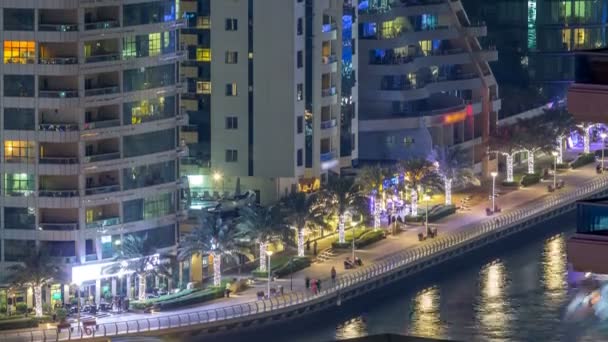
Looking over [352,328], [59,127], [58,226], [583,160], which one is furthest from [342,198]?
[583,160]

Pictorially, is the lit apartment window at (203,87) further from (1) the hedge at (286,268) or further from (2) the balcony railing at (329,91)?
(1) the hedge at (286,268)

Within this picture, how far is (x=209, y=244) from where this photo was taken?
88.2m

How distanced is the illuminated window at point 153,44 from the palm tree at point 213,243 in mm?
7480

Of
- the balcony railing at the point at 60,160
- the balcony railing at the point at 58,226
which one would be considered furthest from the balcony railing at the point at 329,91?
the balcony railing at the point at 58,226

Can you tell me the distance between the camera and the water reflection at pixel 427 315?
289ft

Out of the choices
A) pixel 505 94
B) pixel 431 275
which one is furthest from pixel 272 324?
pixel 505 94

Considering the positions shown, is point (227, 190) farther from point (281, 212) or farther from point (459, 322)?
point (459, 322)

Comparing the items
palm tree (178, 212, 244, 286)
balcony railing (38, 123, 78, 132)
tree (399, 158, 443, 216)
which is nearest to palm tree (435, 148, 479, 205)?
tree (399, 158, 443, 216)

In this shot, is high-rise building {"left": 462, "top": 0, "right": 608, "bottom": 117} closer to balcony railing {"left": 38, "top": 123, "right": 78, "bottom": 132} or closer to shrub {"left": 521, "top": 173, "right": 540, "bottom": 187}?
shrub {"left": 521, "top": 173, "right": 540, "bottom": 187}

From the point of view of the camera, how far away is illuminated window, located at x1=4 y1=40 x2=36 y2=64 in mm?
83125

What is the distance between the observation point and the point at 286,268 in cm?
9362

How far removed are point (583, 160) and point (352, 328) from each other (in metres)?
49.6

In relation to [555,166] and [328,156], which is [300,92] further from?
[555,166]

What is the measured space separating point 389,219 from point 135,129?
24.8m
